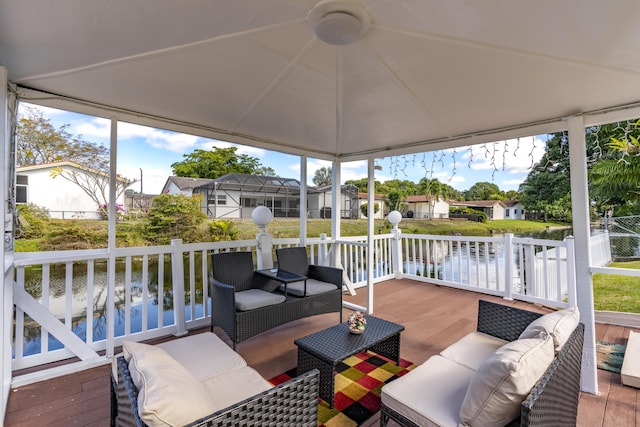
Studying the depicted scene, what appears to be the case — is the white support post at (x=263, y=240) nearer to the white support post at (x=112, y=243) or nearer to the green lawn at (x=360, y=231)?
the green lawn at (x=360, y=231)

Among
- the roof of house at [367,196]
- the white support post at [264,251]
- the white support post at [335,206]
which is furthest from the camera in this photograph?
the white support post at [335,206]

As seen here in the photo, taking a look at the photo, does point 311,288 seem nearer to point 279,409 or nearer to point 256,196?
point 256,196

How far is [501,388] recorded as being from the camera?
131cm

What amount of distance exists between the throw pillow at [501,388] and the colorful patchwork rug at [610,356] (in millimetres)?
2442

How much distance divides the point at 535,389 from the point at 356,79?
2.20 metres

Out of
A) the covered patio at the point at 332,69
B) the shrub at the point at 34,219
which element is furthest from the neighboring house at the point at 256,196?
the shrub at the point at 34,219

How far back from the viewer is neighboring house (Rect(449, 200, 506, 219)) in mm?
5559

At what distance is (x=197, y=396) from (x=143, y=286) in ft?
8.88

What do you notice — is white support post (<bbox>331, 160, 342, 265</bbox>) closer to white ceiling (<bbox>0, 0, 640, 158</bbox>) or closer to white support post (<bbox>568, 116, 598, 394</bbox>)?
white ceiling (<bbox>0, 0, 640, 158</bbox>)

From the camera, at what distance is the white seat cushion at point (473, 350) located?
2.04 metres

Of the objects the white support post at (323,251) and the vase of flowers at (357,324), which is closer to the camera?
the vase of flowers at (357,324)

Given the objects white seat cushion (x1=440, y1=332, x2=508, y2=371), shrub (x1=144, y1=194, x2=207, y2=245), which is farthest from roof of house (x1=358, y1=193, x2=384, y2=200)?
white seat cushion (x1=440, y1=332, x2=508, y2=371)

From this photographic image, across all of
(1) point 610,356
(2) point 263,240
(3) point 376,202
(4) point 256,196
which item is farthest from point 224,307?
(1) point 610,356

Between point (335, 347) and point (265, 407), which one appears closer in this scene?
point (265, 407)
